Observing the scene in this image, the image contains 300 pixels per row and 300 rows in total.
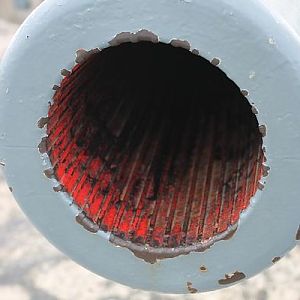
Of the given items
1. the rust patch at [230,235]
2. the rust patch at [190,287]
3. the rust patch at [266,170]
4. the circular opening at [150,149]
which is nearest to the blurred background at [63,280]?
the circular opening at [150,149]

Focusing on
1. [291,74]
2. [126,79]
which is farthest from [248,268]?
[126,79]

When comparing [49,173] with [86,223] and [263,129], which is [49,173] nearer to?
[86,223]

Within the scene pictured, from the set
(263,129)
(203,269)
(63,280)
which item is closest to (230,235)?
(203,269)

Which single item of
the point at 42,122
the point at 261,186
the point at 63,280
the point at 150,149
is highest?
the point at 261,186

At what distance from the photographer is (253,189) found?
105 centimetres

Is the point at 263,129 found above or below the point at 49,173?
above

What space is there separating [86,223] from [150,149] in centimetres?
30

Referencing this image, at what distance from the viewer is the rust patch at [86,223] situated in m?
1.09

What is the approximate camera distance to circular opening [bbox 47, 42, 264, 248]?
1.10m

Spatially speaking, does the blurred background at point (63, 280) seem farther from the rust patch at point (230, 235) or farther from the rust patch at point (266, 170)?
the rust patch at point (266, 170)

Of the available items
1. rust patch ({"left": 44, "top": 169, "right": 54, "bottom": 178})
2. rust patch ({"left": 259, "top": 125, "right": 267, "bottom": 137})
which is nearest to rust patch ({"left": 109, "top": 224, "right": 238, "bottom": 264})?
rust patch ({"left": 44, "top": 169, "right": 54, "bottom": 178})

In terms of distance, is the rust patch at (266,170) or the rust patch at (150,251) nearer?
the rust patch at (266,170)

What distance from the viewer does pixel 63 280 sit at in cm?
212

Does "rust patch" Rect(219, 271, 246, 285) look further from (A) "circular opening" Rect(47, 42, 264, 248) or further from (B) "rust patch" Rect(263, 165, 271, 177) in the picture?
(B) "rust patch" Rect(263, 165, 271, 177)
